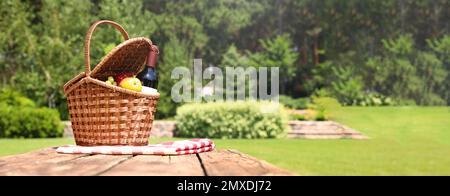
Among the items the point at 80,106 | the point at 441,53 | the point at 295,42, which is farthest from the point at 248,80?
the point at 80,106

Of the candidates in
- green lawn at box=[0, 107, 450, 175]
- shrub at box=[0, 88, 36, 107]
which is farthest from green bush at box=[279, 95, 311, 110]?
shrub at box=[0, 88, 36, 107]

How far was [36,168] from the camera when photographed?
2.34 meters

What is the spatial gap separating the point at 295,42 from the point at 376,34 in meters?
3.97

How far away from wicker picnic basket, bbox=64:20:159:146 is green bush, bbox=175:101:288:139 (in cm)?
1139

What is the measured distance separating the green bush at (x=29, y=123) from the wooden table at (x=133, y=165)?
41.9 ft

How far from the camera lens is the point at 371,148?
11.8 m

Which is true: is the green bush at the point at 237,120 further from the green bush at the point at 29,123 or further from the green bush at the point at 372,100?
Answer: the green bush at the point at 372,100

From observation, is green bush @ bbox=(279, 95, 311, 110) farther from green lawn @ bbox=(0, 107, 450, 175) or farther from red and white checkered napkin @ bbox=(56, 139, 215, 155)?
red and white checkered napkin @ bbox=(56, 139, 215, 155)

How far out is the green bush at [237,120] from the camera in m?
15.0

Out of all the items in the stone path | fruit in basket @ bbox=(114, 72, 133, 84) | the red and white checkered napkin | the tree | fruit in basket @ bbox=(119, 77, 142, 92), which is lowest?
the stone path

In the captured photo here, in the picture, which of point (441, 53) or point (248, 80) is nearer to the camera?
point (248, 80)

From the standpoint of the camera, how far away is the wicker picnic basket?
132 inches
